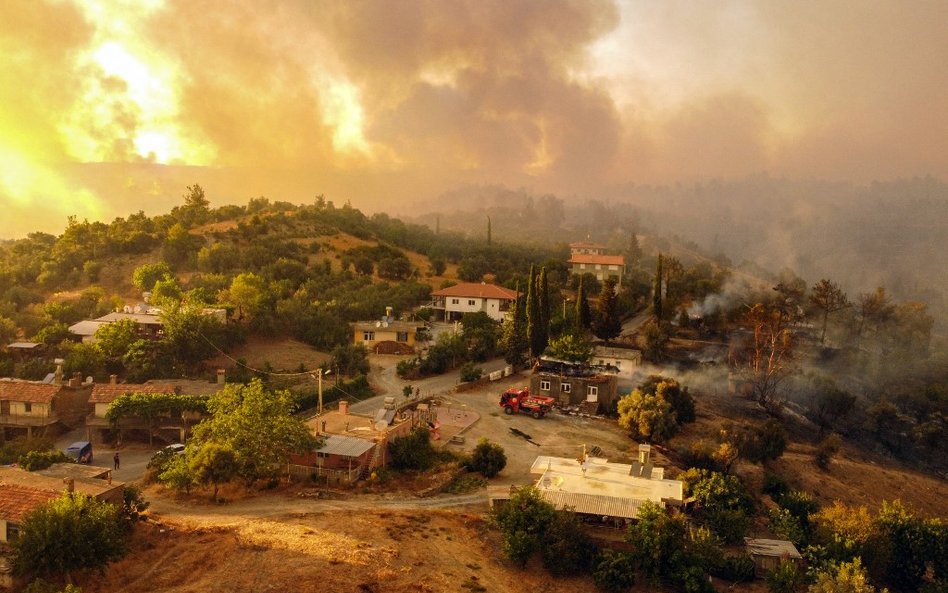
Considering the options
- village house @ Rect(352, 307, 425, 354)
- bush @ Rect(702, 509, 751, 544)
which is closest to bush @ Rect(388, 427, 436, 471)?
bush @ Rect(702, 509, 751, 544)

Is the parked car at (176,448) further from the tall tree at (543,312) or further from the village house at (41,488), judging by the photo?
the tall tree at (543,312)

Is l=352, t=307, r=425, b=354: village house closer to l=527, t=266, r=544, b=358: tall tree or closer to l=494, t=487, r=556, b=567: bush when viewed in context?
l=527, t=266, r=544, b=358: tall tree

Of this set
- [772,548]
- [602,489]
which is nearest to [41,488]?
[602,489]

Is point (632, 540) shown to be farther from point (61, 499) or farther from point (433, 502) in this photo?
point (61, 499)

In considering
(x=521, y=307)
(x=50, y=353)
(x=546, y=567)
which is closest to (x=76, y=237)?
(x=50, y=353)

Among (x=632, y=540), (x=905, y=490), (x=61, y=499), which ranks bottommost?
(x=905, y=490)

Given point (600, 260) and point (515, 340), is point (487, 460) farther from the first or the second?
point (600, 260)
